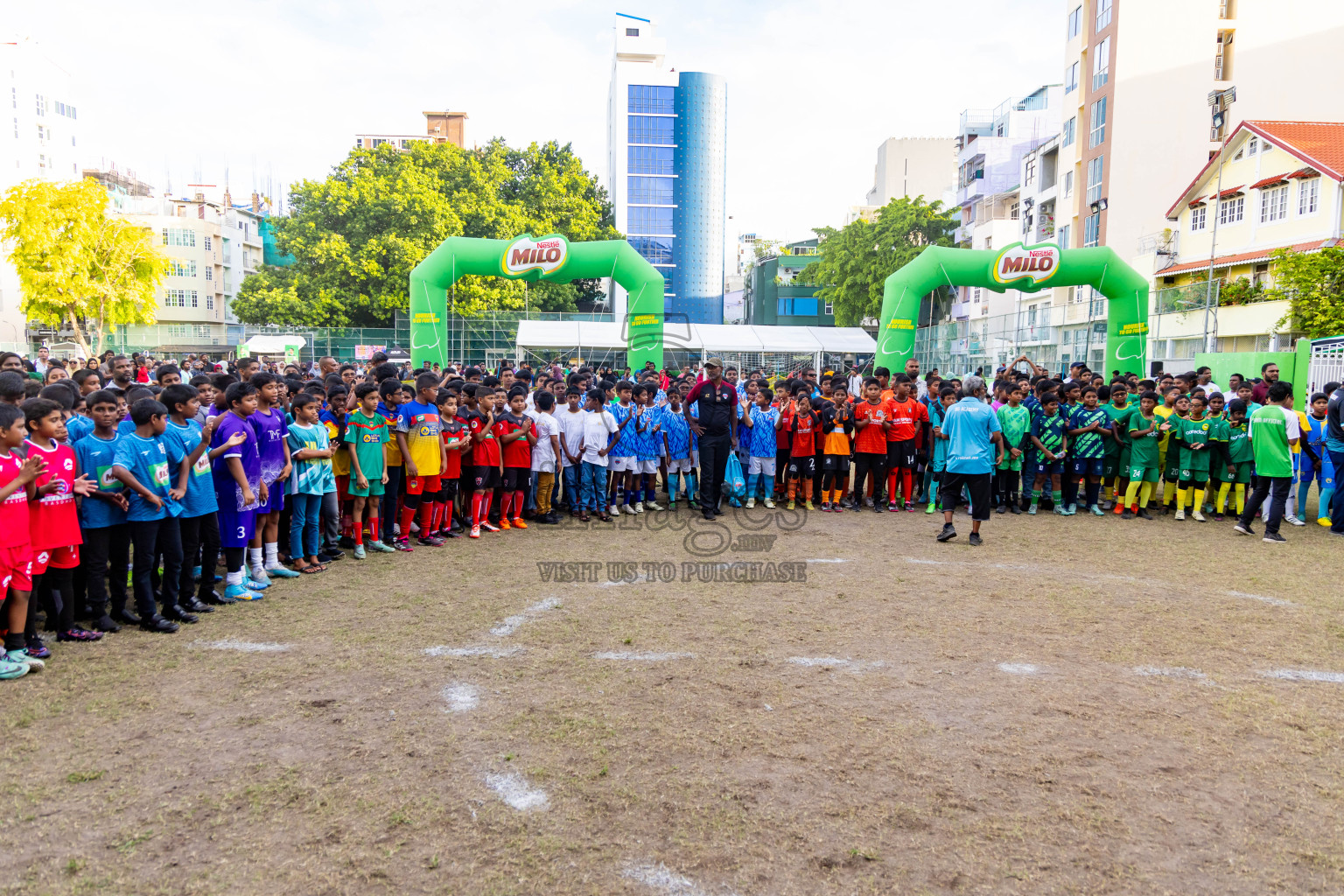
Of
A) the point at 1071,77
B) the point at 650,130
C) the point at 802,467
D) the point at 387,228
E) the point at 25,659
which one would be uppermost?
the point at 650,130

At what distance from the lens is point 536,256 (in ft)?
62.7

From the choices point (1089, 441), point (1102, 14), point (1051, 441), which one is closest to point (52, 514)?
point (1051, 441)

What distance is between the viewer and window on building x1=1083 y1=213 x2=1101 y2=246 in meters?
38.0

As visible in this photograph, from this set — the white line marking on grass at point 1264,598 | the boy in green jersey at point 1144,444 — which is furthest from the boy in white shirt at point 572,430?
the boy in green jersey at point 1144,444

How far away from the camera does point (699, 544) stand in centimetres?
866

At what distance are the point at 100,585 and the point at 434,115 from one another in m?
73.9

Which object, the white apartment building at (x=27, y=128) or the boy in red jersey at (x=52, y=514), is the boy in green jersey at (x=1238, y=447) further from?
the white apartment building at (x=27, y=128)

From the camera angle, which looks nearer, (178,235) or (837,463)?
(837,463)

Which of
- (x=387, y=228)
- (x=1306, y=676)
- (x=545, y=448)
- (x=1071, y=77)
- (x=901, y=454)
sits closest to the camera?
(x=1306, y=676)

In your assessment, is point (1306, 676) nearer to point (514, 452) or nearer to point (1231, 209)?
point (514, 452)

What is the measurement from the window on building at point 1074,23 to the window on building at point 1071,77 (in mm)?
1382

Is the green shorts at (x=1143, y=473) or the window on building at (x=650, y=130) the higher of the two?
the window on building at (x=650, y=130)

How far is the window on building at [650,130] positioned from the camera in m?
73.9

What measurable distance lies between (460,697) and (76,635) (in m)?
2.59
